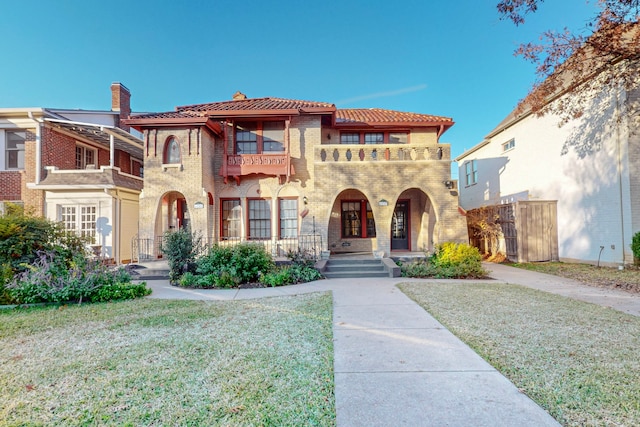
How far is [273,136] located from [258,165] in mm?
1577

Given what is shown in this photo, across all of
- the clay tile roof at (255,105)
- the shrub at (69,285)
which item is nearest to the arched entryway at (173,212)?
the clay tile roof at (255,105)

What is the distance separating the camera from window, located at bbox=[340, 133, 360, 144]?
14.5 metres

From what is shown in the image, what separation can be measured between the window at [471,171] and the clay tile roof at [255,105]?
12378mm

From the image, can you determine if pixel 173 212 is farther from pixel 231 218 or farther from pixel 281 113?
pixel 281 113

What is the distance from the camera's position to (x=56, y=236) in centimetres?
877

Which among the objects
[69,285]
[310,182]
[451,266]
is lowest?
[451,266]

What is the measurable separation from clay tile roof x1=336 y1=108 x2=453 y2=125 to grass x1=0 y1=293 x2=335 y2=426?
10.5 meters

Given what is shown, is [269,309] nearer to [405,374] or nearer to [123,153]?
[405,374]

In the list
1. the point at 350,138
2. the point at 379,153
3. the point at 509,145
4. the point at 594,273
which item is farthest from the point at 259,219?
the point at 509,145

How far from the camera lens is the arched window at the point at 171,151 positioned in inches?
507

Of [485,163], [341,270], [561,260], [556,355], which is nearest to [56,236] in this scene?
[341,270]

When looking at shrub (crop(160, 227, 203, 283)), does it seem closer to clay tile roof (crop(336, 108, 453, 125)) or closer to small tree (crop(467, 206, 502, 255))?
clay tile roof (crop(336, 108, 453, 125))

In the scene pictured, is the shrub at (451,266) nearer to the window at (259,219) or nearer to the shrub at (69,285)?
the window at (259,219)

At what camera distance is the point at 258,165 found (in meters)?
13.0
